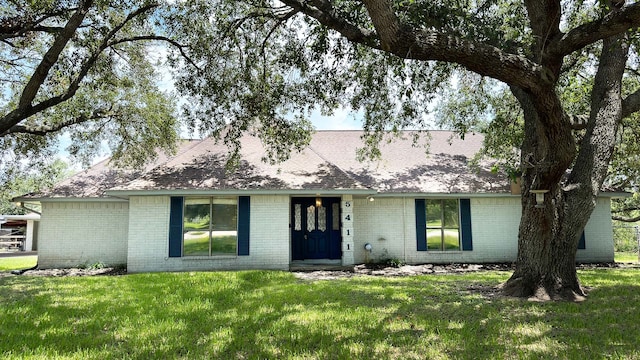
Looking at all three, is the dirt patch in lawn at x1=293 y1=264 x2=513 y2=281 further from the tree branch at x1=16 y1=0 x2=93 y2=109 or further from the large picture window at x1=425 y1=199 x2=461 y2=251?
the tree branch at x1=16 y1=0 x2=93 y2=109

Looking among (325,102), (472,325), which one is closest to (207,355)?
(472,325)

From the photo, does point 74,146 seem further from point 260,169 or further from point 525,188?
point 525,188

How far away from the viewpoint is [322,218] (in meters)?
13.1

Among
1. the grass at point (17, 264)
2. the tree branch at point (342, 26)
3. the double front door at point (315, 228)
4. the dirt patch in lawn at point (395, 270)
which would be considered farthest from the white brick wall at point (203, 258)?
the grass at point (17, 264)

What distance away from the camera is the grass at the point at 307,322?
4297 mm

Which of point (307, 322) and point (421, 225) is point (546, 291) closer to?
point (307, 322)

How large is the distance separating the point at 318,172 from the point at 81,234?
317 inches

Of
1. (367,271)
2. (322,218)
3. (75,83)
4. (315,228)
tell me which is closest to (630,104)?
(367,271)

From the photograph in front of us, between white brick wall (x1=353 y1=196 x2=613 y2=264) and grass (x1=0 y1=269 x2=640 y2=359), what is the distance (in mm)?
4453

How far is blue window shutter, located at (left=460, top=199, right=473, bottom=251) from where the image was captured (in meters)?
13.1

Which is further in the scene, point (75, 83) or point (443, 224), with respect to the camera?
point (443, 224)

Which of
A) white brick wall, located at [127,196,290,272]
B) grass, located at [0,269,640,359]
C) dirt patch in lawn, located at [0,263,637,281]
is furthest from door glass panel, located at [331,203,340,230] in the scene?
grass, located at [0,269,640,359]

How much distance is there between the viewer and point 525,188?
24.1 ft

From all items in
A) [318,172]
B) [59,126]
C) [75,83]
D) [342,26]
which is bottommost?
[318,172]
